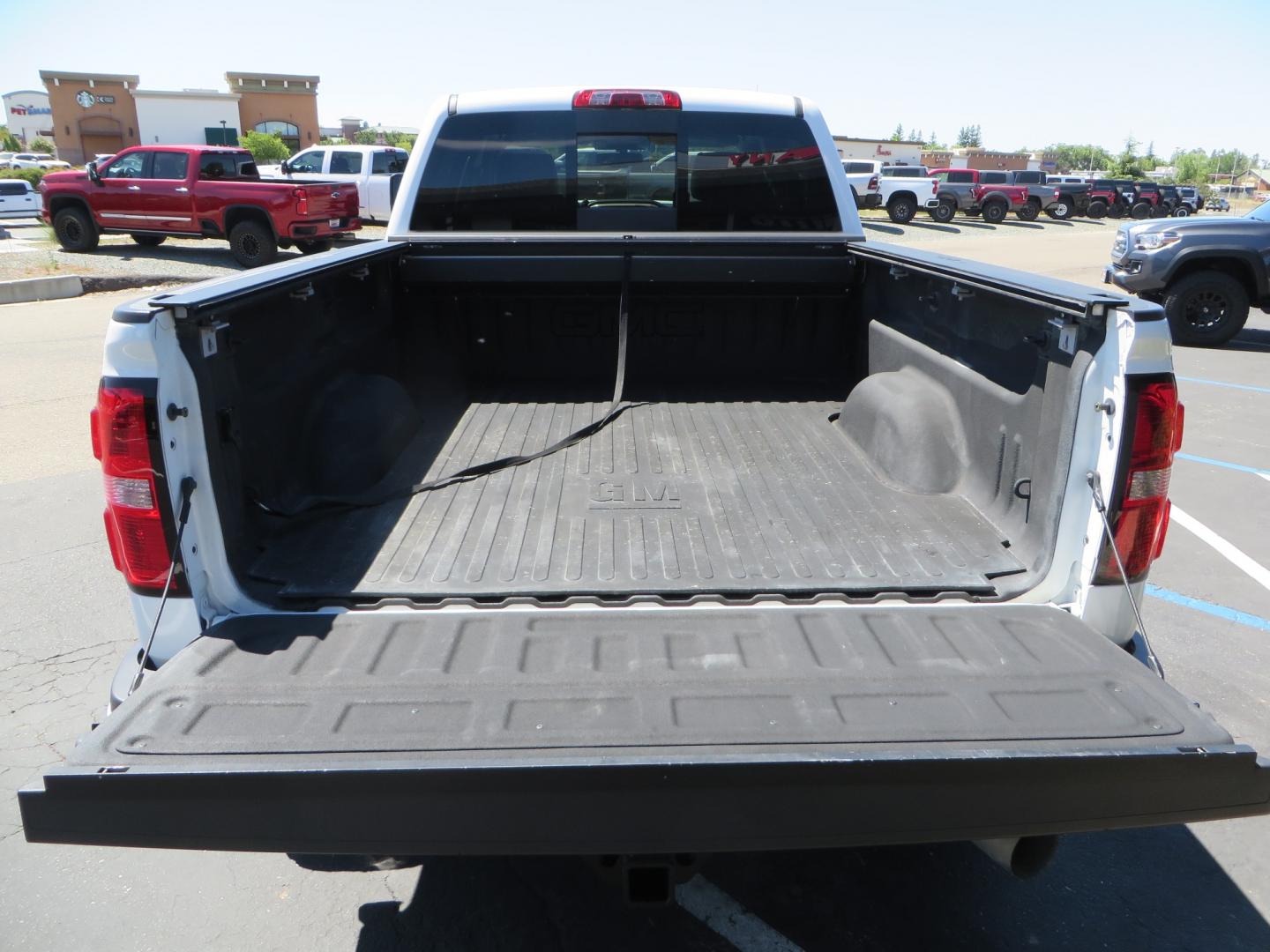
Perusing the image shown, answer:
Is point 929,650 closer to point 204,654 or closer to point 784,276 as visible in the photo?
point 204,654

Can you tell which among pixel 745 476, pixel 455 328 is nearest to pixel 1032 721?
pixel 745 476

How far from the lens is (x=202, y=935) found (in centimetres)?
259

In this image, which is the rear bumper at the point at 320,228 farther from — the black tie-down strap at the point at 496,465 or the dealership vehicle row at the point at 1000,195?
the dealership vehicle row at the point at 1000,195

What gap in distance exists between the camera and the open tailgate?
171cm

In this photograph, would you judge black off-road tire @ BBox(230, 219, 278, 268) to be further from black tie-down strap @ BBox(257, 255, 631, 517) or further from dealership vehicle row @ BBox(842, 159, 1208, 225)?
dealership vehicle row @ BBox(842, 159, 1208, 225)

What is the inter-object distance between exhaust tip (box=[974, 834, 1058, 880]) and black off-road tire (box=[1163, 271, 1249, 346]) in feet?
36.8

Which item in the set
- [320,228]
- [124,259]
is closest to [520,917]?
[320,228]

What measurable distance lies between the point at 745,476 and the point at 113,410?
84.7 inches

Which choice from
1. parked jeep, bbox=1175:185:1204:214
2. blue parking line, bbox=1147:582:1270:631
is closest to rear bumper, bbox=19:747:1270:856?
blue parking line, bbox=1147:582:1270:631

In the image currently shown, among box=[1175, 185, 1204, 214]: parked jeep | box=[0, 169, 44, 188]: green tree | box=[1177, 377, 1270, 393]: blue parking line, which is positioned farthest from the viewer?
box=[1175, 185, 1204, 214]: parked jeep

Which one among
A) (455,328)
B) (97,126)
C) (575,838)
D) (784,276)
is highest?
(97,126)

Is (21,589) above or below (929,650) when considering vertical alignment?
below

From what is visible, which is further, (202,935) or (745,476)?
(745,476)

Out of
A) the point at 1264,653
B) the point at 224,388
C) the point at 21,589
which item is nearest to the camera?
the point at 224,388
